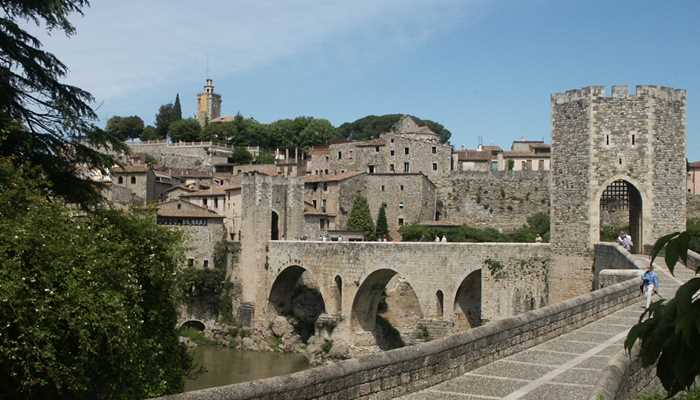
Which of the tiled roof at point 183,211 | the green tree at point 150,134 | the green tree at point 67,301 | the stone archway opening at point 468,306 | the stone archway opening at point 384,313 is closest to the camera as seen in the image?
the green tree at point 67,301

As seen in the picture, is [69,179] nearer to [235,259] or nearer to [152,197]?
[235,259]

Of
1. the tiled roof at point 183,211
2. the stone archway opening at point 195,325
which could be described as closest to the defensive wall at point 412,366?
the stone archway opening at point 195,325

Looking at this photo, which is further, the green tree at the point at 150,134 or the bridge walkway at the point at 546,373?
the green tree at the point at 150,134

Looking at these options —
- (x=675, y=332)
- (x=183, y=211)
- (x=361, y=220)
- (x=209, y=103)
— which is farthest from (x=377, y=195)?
(x=209, y=103)

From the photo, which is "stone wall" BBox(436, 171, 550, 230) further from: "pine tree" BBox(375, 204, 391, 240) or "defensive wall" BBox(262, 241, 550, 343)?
"defensive wall" BBox(262, 241, 550, 343)

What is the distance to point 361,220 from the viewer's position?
61906 mm

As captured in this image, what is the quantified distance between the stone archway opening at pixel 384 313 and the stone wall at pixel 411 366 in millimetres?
26260

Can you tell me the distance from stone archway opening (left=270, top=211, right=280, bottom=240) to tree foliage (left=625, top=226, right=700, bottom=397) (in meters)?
46.9

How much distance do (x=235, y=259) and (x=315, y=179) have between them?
16.2 metres

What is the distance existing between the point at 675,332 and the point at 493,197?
61.6 m

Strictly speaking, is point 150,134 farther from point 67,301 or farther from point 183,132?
point 67,301

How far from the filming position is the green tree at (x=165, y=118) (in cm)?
11838

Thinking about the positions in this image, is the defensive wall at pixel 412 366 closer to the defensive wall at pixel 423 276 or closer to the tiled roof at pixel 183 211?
the defensive wall at pixel 423 276

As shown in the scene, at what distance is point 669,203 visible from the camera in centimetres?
2844
